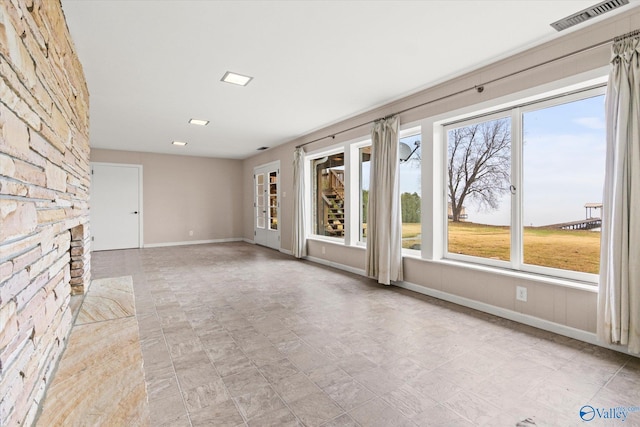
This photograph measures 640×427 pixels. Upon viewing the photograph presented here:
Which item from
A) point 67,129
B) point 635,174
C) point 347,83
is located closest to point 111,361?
point 67,129

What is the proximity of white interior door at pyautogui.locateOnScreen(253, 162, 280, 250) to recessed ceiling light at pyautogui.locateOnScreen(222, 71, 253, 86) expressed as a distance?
12.8 feet

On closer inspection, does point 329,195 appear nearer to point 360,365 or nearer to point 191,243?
point 360,365

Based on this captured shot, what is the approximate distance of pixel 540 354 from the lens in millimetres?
2334

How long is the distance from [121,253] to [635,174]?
8.22 m

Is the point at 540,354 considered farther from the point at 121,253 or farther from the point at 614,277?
the point at 121,253

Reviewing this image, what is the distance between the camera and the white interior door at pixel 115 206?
740cm

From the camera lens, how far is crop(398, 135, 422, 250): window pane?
13.8ft

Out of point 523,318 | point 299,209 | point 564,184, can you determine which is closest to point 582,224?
point 564,184

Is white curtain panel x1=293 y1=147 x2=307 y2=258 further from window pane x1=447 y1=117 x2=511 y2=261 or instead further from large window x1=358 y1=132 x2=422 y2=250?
window pane x1=447 y1=117 x2=511 y2=261

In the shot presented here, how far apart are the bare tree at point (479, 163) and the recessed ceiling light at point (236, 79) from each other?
8.07 ft

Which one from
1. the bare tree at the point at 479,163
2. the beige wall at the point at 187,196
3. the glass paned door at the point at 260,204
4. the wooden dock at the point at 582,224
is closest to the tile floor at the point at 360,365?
the wooden dock at the point at 582,224

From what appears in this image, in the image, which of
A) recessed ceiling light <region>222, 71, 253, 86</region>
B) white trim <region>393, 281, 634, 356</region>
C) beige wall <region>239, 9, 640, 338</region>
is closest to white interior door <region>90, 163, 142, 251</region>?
recessed ceiling light <region>222, 71, 253, 86</region>

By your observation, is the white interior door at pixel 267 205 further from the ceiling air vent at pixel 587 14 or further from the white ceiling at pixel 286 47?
the ceiling air vent at pixel 587 14

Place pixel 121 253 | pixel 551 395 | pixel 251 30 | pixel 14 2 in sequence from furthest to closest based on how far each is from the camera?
pixel 121 253
pixel 251 30
pixel 551 395
pixel 14 2
